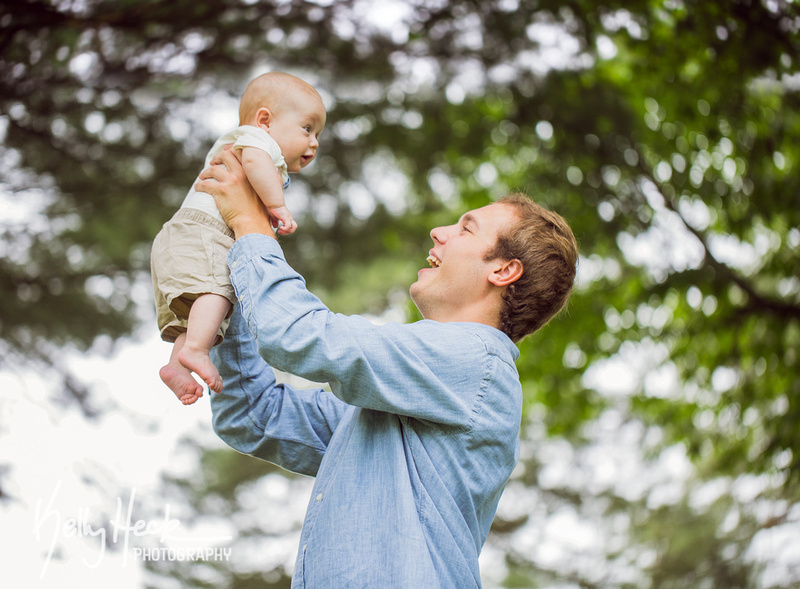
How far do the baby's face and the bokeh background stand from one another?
3.16m

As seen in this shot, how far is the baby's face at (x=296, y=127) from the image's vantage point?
6.22ft

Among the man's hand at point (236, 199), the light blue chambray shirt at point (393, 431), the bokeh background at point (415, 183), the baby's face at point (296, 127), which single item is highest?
the baby's face at point (296, 127)

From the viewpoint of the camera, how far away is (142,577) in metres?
8.17

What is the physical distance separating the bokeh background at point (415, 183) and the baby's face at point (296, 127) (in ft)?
10.4

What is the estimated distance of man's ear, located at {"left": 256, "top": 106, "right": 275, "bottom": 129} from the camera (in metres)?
1.91

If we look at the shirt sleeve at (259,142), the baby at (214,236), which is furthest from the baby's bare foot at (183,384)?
the shirt sleeve at (259,142)

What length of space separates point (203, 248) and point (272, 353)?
36cm

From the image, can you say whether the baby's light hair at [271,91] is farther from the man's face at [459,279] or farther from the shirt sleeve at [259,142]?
the man's face at [459,279]

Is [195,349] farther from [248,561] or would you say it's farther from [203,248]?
[248,561]

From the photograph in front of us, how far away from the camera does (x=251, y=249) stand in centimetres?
167

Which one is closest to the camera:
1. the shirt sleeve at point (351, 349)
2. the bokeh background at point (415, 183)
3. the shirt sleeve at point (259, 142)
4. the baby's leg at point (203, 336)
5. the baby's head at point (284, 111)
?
the shirt sleeve at point (351, 349)

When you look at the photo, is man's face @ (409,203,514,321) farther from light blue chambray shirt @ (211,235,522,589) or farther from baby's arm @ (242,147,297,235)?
baby's arm @ (242,147,297,235)

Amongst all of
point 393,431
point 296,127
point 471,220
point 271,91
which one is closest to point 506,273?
point 471,220

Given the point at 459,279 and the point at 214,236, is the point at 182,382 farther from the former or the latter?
the point at 459,279
